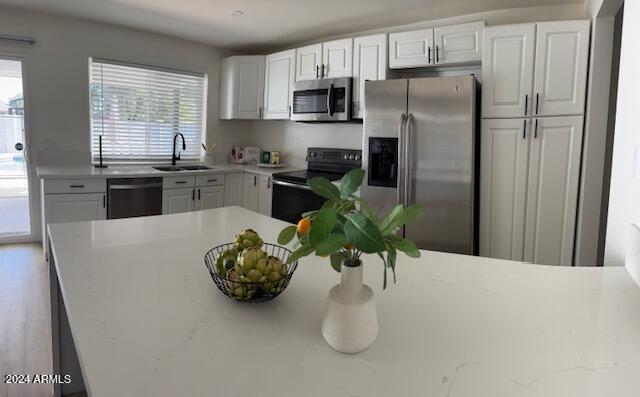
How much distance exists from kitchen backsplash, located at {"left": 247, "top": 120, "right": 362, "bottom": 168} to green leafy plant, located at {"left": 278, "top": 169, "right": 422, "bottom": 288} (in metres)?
3.55

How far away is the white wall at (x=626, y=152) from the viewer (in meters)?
1.37

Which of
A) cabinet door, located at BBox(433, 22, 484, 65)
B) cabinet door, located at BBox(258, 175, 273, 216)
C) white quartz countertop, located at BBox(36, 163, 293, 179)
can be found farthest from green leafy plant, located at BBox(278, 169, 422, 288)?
cabinet door, located at BBox(258, 175, 273, 216)

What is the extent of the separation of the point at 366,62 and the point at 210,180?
6.84ft

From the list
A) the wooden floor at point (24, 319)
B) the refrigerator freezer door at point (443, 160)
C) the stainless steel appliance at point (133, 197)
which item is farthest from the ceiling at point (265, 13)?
the wooden floor at point (24, 319)

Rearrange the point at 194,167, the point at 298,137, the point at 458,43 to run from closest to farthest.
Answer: the point at 458,43
the point at 194,167
the point at 298,137

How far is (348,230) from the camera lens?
2.41 feet

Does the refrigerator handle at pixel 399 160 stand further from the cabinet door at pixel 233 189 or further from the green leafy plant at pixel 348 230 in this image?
the green leafy plant at pixel 348 230

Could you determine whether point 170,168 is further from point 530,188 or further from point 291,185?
point 530,188

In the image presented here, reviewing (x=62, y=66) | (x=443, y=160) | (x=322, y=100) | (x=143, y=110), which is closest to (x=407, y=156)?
(x=443, y=160)

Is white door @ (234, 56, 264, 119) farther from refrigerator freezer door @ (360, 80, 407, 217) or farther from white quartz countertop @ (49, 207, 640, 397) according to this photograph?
white quartz countertop @ (49, 207, 640, 397)

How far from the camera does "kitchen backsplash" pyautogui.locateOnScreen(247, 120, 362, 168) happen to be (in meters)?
4.42

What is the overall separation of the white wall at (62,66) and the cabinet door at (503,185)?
3.73 meters

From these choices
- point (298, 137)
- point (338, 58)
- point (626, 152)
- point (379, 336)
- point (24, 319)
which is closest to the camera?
point (379, 336)

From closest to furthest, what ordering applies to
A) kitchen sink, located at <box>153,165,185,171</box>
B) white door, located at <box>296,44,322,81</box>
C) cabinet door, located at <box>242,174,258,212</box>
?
white door, located at <box>296,44,322,81</box>, kitchen sink, located at <box>153,165,185,171</box>, cabinet door, located at <box>242,174,258,212</box>
